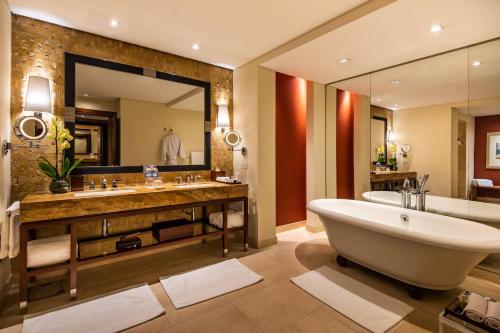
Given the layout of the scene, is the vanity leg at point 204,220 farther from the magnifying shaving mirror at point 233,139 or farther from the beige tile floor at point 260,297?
the magnifying shaving mirror at point 233,139

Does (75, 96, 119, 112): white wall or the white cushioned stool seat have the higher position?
(75, 96, 119, 112): white wall

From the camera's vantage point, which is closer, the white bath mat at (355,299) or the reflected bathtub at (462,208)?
the white bath mat at (355,299)

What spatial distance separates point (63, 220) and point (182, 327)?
1334 mm

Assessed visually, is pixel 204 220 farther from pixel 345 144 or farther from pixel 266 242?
A: pixel 345 144

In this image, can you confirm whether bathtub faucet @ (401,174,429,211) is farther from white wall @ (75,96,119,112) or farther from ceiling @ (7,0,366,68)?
white wall @ (75,96,119,112)

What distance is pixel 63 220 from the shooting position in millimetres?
2098

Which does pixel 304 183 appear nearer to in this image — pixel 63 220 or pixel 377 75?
pixel 377 75

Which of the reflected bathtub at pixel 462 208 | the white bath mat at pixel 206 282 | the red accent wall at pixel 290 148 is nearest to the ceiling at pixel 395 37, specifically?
the red accent wall at pixel 290 148

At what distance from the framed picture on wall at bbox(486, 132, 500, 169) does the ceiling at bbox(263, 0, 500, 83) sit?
1.06 meters

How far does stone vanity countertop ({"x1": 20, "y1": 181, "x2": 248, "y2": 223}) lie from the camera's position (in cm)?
199

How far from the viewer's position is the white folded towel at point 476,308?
1.45 metres

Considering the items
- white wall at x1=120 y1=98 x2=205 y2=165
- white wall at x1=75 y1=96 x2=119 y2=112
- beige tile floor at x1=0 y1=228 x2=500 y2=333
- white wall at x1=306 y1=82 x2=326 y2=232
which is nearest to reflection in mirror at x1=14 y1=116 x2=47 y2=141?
white wall at x1=75 y1=96 x2=119 y2=112

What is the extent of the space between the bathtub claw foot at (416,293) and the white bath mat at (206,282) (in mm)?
1367

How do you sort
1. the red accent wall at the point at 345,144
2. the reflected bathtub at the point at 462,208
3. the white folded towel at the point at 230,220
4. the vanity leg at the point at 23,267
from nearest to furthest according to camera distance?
the vanity leg at the point at 23,267, the reflected bathtub at the point at 462,208, the white folded towel at the point at 230,220, the red accent wall at the point at 345,144
